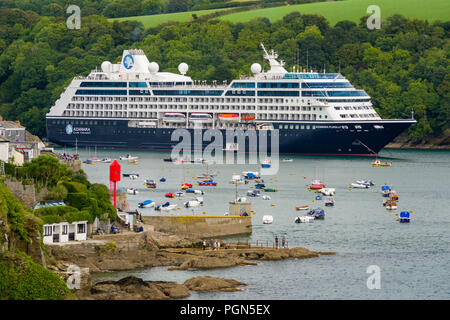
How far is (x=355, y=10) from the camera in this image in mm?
185625

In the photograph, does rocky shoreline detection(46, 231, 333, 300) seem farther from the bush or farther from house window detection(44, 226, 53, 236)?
the bush

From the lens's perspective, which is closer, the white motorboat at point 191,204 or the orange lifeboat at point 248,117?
the white motorboat at point 191,204

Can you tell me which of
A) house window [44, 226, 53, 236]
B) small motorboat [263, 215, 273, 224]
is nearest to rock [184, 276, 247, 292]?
house window [44, 226, 53, 236]

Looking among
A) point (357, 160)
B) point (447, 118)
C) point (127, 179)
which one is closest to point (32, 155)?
point (127, 179)

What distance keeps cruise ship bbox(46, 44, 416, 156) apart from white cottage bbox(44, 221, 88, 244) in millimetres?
65608

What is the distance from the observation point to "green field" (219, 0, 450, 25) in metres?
180

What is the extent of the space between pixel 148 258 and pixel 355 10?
5333 inches

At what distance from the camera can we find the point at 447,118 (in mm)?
141125

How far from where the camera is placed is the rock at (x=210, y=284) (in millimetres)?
49656

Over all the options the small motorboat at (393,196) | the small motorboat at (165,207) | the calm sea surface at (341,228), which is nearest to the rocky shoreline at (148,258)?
the calm sea surface at (341,228)

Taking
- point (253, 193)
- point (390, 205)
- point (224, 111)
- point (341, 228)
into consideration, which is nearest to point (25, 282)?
point (341, 228)

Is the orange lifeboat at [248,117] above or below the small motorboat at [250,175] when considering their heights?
above

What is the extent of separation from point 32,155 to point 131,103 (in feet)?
205

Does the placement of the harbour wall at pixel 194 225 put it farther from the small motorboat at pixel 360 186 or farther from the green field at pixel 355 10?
the green field at pixel 355 10
